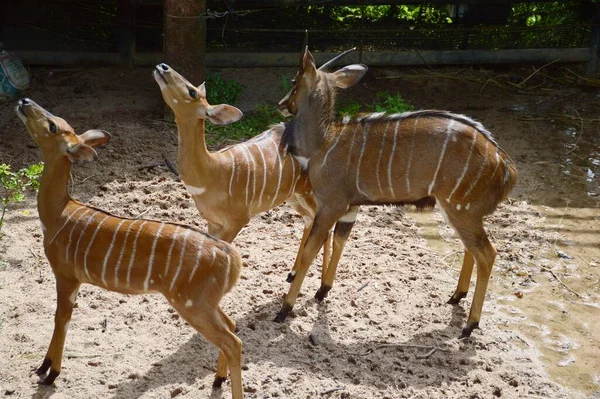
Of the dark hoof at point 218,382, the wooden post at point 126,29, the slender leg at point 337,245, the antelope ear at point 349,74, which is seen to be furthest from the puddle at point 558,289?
the wooden post at point 126,29

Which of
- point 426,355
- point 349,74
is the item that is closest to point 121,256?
point 426,355

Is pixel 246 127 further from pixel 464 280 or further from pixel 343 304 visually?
pixel 464 280

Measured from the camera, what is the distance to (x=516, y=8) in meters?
8.31

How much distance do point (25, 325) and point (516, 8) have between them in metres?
6.06

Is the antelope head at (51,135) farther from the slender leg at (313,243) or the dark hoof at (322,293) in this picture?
the dark hoof at (322,293)

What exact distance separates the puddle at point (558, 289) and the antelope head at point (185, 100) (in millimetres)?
1918

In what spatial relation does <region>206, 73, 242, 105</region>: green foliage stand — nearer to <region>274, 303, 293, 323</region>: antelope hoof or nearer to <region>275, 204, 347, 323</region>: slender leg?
<region>275, 204, 347, 323</region>: slender leg

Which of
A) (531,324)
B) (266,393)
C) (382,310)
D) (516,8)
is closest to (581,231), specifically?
(531,324)

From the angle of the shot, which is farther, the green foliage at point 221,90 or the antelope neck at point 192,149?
the green foliage at point 221,90

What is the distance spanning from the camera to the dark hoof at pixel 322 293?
4.82 m

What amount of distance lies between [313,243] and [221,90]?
9.61 feet

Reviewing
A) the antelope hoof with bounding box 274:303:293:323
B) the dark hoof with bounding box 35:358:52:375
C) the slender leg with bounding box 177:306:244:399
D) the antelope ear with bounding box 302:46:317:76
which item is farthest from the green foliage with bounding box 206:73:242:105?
the slender leg with bounding box 177:306:244:399

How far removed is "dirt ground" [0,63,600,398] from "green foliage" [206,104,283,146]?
343 millimetres

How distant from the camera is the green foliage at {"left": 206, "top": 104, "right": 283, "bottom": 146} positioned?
6664 millimetres
